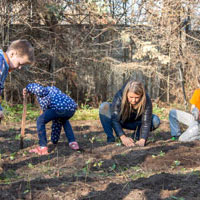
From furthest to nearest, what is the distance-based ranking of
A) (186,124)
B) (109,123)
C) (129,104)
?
(186,124) → (109,123) → (129,104)

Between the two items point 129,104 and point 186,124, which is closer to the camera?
point 129,104

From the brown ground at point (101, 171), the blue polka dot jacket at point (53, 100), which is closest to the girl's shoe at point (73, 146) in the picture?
the brown ground at point (101, 171)

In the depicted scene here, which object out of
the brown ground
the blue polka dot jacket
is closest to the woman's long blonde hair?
the brown ground

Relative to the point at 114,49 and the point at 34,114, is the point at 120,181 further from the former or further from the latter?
the point at 114,49

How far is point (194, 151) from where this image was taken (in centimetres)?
448

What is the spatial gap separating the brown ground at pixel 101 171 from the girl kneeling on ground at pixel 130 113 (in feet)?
0.69

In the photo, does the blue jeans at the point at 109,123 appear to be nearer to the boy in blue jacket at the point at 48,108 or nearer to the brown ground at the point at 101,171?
the brown ground at the point at 101,171

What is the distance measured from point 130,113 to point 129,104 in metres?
0.25

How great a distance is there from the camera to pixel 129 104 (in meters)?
4.94

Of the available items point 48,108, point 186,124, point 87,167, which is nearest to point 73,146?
point 48,108

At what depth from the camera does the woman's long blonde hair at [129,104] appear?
4.66 m

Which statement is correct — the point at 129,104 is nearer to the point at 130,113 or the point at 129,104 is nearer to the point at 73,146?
the point at 130,113

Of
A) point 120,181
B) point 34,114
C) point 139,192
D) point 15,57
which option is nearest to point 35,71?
point 34,114

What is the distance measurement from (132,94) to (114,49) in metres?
5.14
